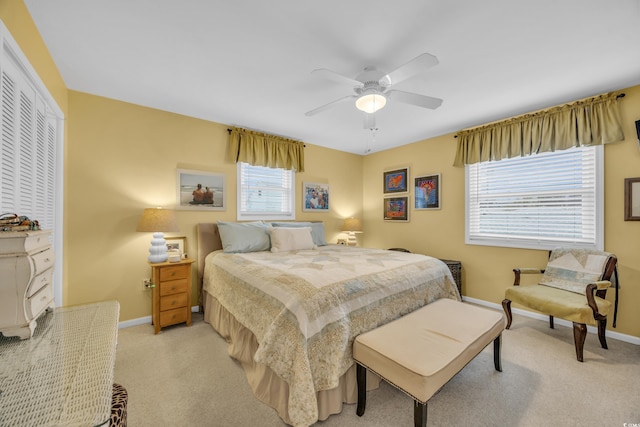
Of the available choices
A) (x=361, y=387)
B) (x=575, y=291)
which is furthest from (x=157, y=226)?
(x=575, y=291)

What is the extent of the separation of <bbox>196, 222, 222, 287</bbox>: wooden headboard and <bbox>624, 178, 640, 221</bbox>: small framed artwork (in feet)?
14.8

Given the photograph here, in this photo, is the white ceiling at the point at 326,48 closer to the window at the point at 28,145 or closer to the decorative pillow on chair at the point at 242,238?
the window at the point at 28,145

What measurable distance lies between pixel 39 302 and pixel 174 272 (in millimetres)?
1684

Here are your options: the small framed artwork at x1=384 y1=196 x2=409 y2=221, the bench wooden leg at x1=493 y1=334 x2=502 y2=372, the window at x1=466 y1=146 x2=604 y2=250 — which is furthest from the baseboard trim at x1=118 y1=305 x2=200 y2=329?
the window at x1=466 y1=146 x2=604 y2=250

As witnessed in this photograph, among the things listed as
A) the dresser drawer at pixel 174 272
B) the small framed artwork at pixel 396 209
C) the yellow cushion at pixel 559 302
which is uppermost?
the small framed artwork at pixel 396 209

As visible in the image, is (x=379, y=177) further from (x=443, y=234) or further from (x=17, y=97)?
(x=17, y=97)

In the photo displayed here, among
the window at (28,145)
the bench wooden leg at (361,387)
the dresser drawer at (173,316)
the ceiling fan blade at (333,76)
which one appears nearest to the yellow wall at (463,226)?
the ceiling fan blade at (333,76)

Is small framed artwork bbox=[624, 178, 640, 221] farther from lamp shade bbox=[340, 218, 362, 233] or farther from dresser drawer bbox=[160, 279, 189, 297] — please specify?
dresser drawer bbox=[160, 279, 189, 297]

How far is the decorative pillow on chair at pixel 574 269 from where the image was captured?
254cm

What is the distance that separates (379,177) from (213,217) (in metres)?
3.11

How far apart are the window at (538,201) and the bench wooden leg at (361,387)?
9.38 feet

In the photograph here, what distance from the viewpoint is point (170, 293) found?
277 cm

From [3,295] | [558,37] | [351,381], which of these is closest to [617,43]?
[558,37]

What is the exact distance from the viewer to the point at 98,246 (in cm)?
275
